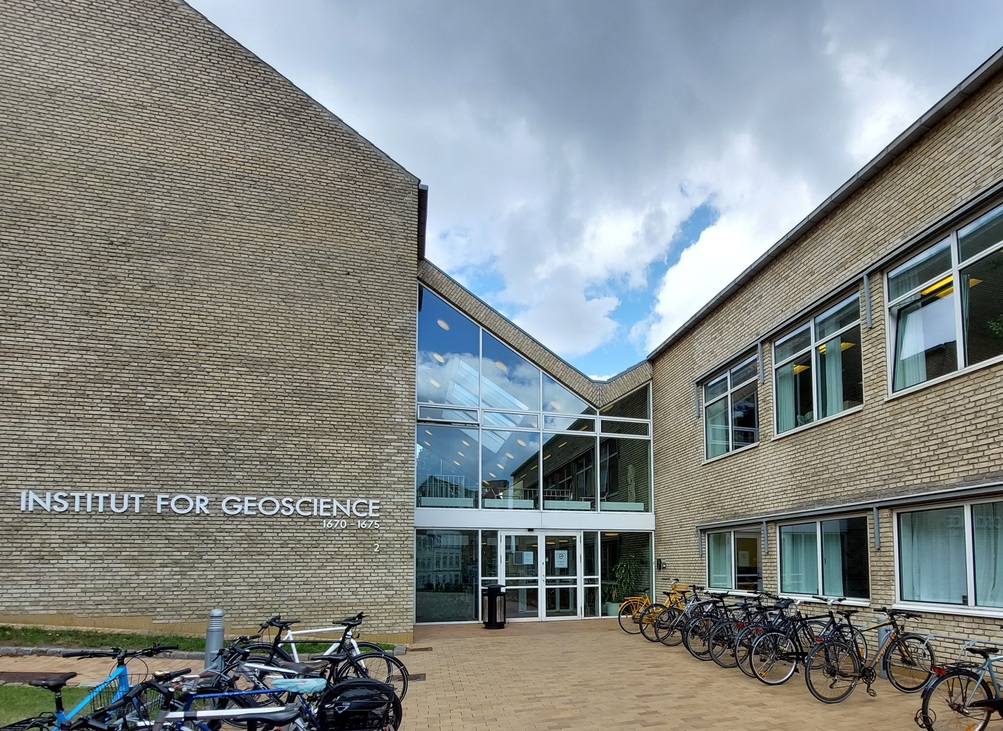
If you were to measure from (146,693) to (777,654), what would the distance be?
6935 mm

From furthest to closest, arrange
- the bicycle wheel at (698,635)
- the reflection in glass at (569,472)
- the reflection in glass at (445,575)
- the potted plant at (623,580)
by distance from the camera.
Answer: the potted plant at (623,580) < the reflection in glass at (569,472) < the reflection in glass at (445,575) < the bicycle wheel at (698,635)

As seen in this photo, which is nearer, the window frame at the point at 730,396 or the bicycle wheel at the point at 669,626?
the bicycle wheel at the point at 669,626

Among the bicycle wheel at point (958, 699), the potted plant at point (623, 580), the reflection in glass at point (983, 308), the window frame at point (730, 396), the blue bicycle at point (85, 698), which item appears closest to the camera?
the blue bicycle at point (85, 698)

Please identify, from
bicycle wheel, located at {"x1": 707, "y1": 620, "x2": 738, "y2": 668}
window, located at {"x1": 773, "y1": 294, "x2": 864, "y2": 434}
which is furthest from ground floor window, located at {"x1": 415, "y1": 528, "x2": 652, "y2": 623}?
bicycle wheel, located at {"x1": 707, "y1": 620, "x2": 738, "y2": 668}

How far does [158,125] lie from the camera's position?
13.1m

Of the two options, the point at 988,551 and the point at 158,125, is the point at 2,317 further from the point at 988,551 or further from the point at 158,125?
the point at 988,551

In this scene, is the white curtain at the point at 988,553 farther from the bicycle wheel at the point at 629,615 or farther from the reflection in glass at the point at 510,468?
the reflection in glass at the point at 510,468

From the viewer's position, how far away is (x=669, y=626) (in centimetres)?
1259

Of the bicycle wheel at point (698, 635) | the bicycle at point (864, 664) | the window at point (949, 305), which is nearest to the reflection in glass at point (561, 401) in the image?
the bicycle wheel at point (698, 635)

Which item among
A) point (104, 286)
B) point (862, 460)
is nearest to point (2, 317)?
point (104, 286)

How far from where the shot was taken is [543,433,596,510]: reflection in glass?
16953 millimetres

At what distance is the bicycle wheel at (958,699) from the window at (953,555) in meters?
1.77

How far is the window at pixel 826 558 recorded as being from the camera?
10.3m

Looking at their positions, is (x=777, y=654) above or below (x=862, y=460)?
below
